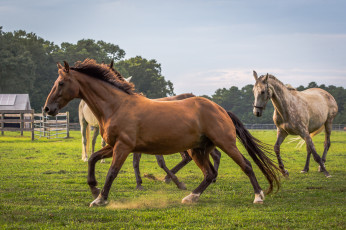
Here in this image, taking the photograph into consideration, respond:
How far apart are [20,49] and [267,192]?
63.6m

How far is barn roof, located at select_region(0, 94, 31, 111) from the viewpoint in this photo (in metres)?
50.2

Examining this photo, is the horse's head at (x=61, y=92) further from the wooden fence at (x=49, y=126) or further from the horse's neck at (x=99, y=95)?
the wooden fence at (x=49, y=126)

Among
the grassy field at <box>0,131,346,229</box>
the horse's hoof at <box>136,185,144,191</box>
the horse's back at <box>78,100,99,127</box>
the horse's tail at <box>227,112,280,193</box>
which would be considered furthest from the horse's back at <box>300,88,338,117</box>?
the horse's back at <box>78,100,99,127</box>

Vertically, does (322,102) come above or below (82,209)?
above

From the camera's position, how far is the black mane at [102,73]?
7328 mm

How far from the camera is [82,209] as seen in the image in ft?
21.5

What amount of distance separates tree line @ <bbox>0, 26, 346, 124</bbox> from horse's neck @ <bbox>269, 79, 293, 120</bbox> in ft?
132

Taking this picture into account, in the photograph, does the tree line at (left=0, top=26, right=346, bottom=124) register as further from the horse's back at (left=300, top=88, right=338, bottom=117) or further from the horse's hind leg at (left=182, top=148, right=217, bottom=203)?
the horse's hind leg at (left=182, top=148, right=217, bottom=203)

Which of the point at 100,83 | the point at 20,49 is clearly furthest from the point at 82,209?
the point at 20,49

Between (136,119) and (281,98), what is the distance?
18.8 feet

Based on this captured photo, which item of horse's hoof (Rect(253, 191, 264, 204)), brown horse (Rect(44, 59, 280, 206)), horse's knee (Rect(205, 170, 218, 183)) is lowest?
horse's hoof (Rect(253, 191, 264, 204))

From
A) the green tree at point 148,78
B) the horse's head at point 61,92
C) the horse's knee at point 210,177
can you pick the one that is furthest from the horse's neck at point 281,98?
the green tree at point 148,78

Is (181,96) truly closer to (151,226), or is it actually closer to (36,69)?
(151,226)

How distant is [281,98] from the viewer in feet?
37.9
